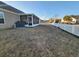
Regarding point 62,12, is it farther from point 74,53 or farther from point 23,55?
point 23,55

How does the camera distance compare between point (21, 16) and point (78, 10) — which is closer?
point (78, 10)

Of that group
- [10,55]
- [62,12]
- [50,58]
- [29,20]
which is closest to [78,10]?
[62,12]

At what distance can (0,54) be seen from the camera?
3666 millimetres

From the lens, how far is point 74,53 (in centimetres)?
381

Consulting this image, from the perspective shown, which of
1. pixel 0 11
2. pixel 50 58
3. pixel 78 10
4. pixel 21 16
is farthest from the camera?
pixel 21 16

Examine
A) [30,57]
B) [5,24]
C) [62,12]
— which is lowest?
[30,57]

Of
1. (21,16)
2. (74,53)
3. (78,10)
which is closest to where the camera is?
(74,53)

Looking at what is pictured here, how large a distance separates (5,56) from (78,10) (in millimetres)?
6526

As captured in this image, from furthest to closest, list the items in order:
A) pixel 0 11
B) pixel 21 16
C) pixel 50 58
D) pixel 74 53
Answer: pixel 21 16, pixel 0 11, pixel 74 53, pixel 50 58

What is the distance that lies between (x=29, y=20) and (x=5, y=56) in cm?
1256

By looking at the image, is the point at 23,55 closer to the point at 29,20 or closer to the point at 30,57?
the point at 30,57

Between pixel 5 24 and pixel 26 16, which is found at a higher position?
pixel 26 16

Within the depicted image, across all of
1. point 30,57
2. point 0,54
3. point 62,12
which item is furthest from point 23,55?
point 62,12

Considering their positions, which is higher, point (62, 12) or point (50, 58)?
point (62, 12)
